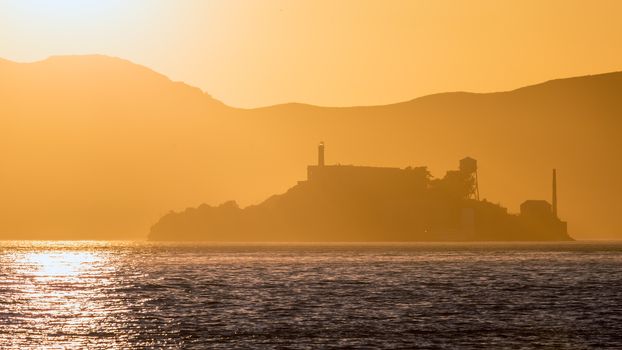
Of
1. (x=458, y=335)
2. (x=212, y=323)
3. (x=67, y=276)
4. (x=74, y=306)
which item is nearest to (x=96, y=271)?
(x=67, y=276)

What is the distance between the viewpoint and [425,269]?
625 feet

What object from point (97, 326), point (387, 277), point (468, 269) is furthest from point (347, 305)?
point (468, 269)

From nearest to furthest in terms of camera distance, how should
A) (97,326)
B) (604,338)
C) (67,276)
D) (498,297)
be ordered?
(604,338)
(97,326)
(498,297)
(67,276)

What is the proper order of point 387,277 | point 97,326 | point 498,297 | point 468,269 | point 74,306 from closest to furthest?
point 97,326
point 74,306
point 498,297
point 387,277
point 468,269

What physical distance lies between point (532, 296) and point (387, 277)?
39304 mm

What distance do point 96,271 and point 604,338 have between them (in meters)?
122

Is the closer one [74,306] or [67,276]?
[74,306]

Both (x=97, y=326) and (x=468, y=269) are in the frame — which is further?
(x=468, y=269)

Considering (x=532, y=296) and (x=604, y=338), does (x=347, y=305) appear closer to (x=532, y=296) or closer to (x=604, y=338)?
(x=532, y=296)

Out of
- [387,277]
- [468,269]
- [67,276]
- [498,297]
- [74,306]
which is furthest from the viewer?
[468,269]

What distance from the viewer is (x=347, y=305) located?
359 feet

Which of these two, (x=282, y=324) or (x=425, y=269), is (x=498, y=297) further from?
(x=425, y=269)

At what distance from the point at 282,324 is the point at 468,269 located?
101868 millimetres

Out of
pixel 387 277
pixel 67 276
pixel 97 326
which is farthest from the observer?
pixel 67 276
